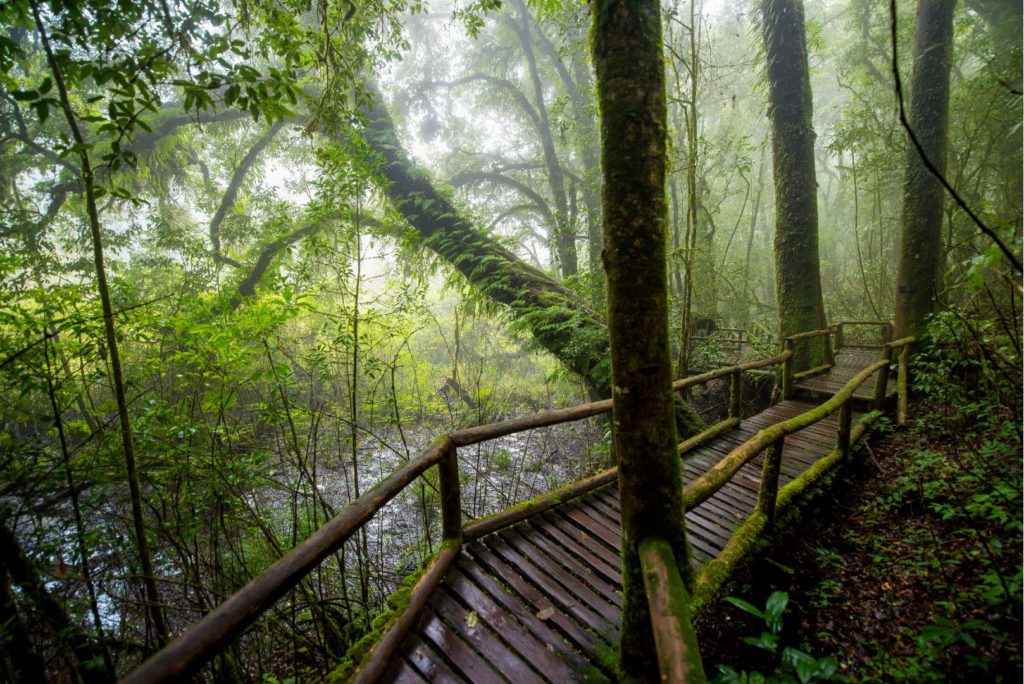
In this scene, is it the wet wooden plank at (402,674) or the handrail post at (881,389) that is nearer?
the wet wooden plank at (402,674)

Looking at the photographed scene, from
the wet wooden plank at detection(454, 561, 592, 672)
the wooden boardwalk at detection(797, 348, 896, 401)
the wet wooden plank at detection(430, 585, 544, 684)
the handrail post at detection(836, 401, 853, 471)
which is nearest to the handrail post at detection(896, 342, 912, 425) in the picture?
the wooden boardwalk at detection(797, 348, 896, 401)

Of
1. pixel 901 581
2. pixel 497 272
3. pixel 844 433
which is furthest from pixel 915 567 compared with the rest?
pixel 497 272

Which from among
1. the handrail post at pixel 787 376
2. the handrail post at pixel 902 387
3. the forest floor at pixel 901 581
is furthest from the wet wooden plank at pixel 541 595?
the handrail post at pixel 787 376

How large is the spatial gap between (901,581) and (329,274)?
54.8 feet

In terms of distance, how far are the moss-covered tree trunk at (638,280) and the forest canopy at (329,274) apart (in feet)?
0.84

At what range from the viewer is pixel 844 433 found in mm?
4754

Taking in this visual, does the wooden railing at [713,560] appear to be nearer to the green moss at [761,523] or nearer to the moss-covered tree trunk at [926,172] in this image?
the green moss at [761,523]

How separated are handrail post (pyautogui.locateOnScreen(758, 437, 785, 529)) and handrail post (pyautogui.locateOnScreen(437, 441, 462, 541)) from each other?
2.44 metres

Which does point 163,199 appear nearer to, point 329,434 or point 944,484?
point 329,434

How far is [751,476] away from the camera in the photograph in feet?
15.7

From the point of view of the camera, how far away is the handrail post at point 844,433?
466cm

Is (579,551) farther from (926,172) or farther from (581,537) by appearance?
(926,172)

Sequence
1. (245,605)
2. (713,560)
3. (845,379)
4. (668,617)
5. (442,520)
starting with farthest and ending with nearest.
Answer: (845,379) → (442,520) → (713,560) → (668,617) → (245,605)

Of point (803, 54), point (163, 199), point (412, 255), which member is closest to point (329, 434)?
point (412, 255)
